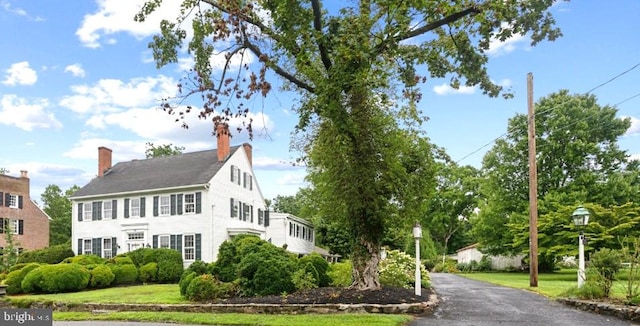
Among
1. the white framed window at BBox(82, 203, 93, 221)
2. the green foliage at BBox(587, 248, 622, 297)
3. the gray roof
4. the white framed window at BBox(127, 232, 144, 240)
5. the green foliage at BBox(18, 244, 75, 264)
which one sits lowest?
the green foliage at BBox(18, 244, 75, 264)

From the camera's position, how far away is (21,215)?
41344mm

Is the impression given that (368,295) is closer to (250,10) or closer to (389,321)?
(389,321)

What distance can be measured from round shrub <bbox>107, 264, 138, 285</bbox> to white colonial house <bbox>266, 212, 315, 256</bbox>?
11952 mm

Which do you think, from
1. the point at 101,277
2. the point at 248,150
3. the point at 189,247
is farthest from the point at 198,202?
the point at 101,277

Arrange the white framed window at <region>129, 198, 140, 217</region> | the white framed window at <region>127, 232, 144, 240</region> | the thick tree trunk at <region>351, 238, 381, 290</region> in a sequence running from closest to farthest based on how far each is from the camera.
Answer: the thick tree trunk at <region>351, 238, 381, 290</region>, the white framed window at <region>127, 232, 144, 240</region>, the white framed window at <region>129, 198, 140, 217</region>

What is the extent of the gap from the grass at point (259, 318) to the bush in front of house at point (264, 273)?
7.48 feet

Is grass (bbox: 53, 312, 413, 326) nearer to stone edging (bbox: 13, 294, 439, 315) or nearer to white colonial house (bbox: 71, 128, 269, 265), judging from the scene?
stone edging (bbox: 13, 294, 439, 315)

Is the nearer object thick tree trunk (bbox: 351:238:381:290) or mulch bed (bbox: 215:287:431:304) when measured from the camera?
mulch bed (bbox: 215:287:431:304)

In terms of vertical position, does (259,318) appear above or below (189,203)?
below

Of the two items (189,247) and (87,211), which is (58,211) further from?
(189,247)

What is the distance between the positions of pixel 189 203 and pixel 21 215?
21.6m

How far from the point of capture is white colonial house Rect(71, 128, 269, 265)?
27.8 m

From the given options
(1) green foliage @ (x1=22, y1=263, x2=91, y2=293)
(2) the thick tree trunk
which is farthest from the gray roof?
(2) the thick tree trunk

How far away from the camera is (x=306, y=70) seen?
430 inches
